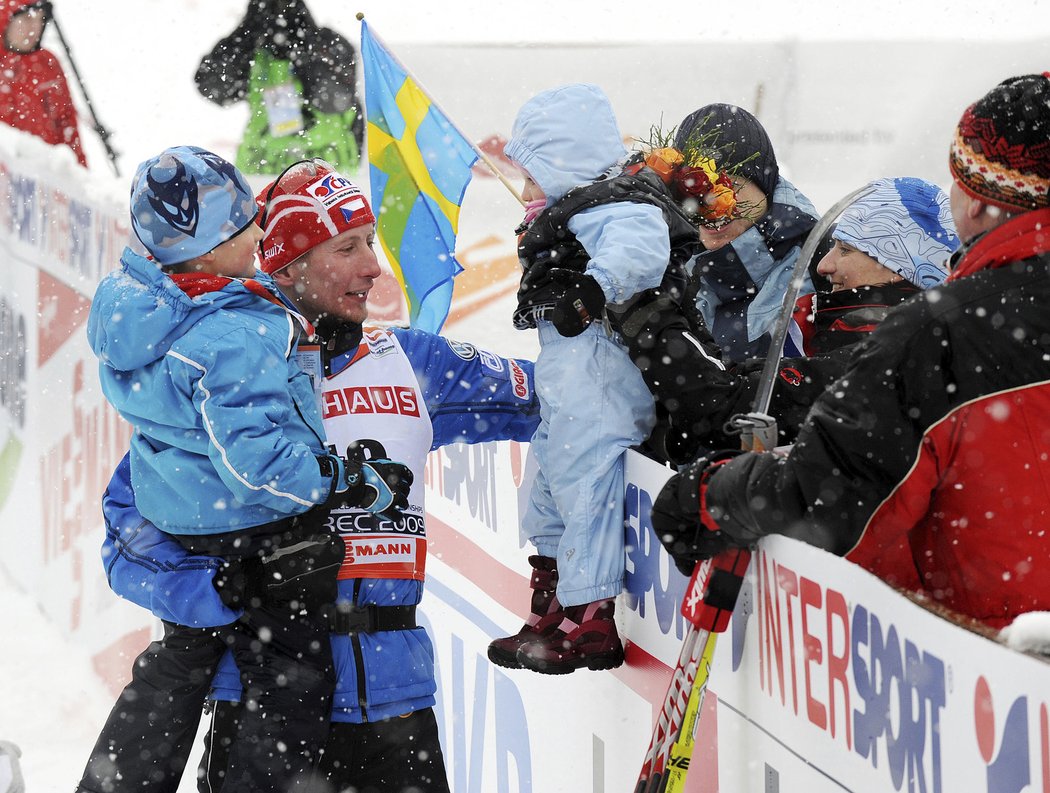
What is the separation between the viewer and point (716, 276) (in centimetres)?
363

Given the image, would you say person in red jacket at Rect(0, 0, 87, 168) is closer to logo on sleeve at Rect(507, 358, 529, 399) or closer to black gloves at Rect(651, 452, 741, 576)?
logo on sleeve at Rect(507, 358, 529, 399)

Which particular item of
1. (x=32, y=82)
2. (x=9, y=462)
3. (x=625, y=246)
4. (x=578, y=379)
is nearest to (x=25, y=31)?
(x=32, y=82)

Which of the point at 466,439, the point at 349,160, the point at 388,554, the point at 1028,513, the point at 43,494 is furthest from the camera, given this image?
the point at 349,160

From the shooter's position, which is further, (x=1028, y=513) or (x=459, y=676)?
(x=459, y=676)

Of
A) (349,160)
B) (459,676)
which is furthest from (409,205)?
(349,160)

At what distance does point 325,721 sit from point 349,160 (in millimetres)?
6614

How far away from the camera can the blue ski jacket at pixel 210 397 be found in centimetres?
264

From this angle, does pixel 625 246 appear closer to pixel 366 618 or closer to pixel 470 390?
pixel 470 390

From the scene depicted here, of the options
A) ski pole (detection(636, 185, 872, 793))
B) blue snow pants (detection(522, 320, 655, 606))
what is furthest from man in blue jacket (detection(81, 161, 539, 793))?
ski pole (detection(636, 185, 872, 793))

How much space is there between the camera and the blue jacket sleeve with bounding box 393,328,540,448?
329 cm

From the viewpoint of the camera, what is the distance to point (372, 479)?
110 inches

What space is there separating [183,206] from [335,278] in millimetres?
421

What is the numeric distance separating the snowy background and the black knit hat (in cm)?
303

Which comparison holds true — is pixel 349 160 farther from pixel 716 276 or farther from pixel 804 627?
pixel 804 627
